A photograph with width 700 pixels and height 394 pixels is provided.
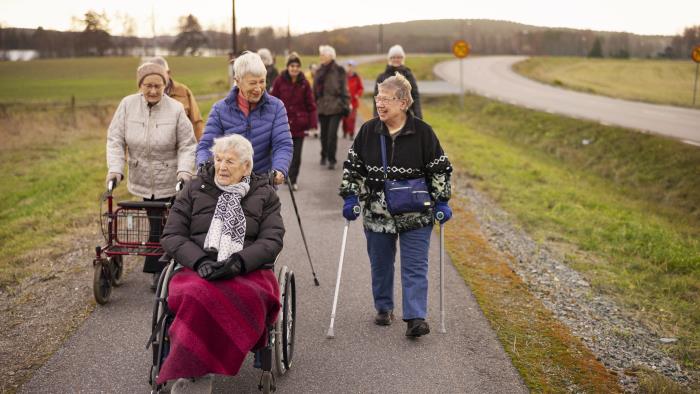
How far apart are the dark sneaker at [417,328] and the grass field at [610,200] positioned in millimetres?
2160

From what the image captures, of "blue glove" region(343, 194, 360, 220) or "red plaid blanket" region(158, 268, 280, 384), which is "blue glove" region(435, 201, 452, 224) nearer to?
"blue glove" region(343, 194, 360, 220)

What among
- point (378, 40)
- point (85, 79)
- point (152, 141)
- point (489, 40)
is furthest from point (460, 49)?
point (489, 40)

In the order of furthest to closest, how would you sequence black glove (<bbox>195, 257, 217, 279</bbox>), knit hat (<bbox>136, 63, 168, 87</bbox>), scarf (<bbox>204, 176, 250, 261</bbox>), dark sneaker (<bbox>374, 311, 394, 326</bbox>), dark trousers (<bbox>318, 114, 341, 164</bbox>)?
dark trousers (<bbox>318, 114, 341, 164</bbox>)
knit hat (<bbox>136, 63, 168, 87</bbox>)
dark sneaker (<bbox>374, 311, 394, 326</bbox>)
scarf (<bbox>204, 176, 250, 261</bbox>)
black glove (<bbox>195, 257, 217, 279</bbox>)

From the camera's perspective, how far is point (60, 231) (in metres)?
9.91

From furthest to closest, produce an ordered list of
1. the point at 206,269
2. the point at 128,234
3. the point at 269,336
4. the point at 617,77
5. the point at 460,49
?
the point at 617,77, the point at 460,49, the point at 128,234, the point at 269,336, the point at 206,269

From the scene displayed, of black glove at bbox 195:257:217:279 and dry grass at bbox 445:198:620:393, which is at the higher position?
black glove at bbox 195:257:217:279

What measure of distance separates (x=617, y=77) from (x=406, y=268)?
55641 millimetres

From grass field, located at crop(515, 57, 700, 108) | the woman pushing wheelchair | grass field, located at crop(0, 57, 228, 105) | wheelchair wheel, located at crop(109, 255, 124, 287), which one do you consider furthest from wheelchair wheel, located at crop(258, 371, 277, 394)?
grass field, located at crop(0, 57, 228, 105)

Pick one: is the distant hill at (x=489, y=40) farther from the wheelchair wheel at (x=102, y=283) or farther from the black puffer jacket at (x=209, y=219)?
the black puffer jacket at (x=209, y=219)

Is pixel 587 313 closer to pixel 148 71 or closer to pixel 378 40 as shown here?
pixel 148 71

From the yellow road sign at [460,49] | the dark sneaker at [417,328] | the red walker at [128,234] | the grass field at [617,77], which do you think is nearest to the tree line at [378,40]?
the yellow road sign at [460,49]

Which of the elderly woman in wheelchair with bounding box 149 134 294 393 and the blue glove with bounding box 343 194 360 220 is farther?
the blue glove with bounding box 343 194 360 220

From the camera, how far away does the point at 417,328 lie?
558cm

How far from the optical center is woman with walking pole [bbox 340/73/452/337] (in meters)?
5.61
